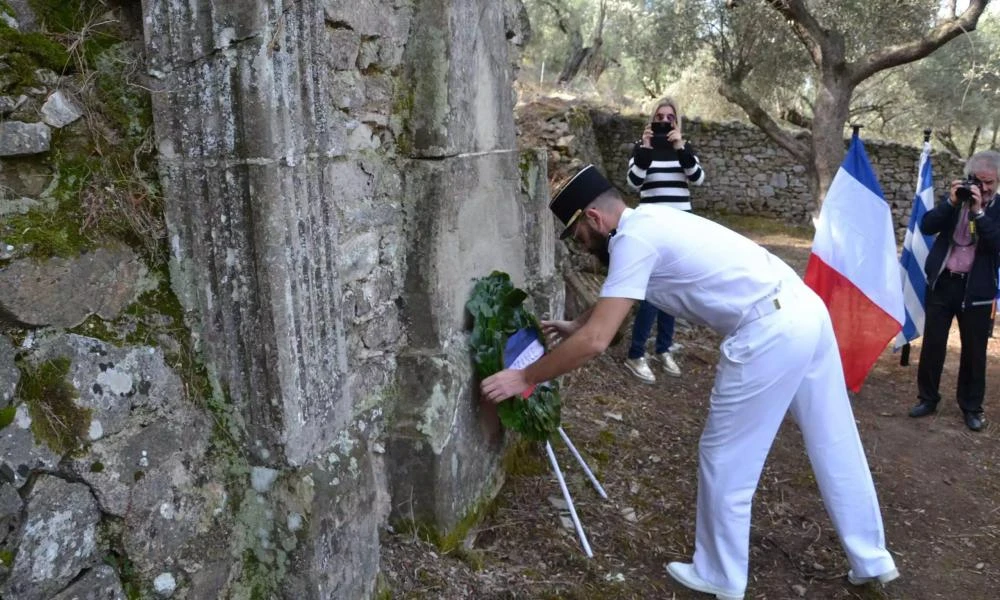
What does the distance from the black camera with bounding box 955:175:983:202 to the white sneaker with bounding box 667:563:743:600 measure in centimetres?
345

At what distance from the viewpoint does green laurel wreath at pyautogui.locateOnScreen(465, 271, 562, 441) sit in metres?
3.20

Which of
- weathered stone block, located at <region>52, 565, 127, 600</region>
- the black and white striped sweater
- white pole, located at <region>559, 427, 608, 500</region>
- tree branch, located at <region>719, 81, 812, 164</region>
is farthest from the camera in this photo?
tree branch, located at <region>719, 81, 812, 164</region>

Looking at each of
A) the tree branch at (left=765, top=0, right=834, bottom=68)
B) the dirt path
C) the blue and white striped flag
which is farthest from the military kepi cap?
the tree branch at (left=765, top=0, right=834, bottom=68)

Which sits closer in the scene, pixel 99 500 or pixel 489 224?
pixel 99 500

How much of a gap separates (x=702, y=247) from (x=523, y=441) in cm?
155

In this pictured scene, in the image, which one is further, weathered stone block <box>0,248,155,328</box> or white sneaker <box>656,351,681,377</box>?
white sneaker <box>656,351,681,377</box>

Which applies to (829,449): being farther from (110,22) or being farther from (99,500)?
(110,22)

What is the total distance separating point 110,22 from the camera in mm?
1894

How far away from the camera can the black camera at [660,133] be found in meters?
5.41

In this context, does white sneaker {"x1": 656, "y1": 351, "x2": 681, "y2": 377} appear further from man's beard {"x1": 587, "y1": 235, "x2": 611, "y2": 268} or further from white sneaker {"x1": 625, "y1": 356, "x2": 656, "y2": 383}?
man's beard {"x1": 587, "y1": 235, "x2": 611, "y2": 268}

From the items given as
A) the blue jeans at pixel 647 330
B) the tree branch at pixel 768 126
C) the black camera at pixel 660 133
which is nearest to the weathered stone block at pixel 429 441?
the blue jeans at pixel 647 330

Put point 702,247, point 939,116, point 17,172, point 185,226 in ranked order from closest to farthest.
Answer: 1. point 17,172
2. point 185,226
3. point 702,247
4. point 939,116

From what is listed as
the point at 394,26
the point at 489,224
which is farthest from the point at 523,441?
the point at 394,26

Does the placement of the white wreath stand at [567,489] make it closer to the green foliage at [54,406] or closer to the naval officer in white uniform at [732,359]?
the naval officer in white uniform at [732,359]
